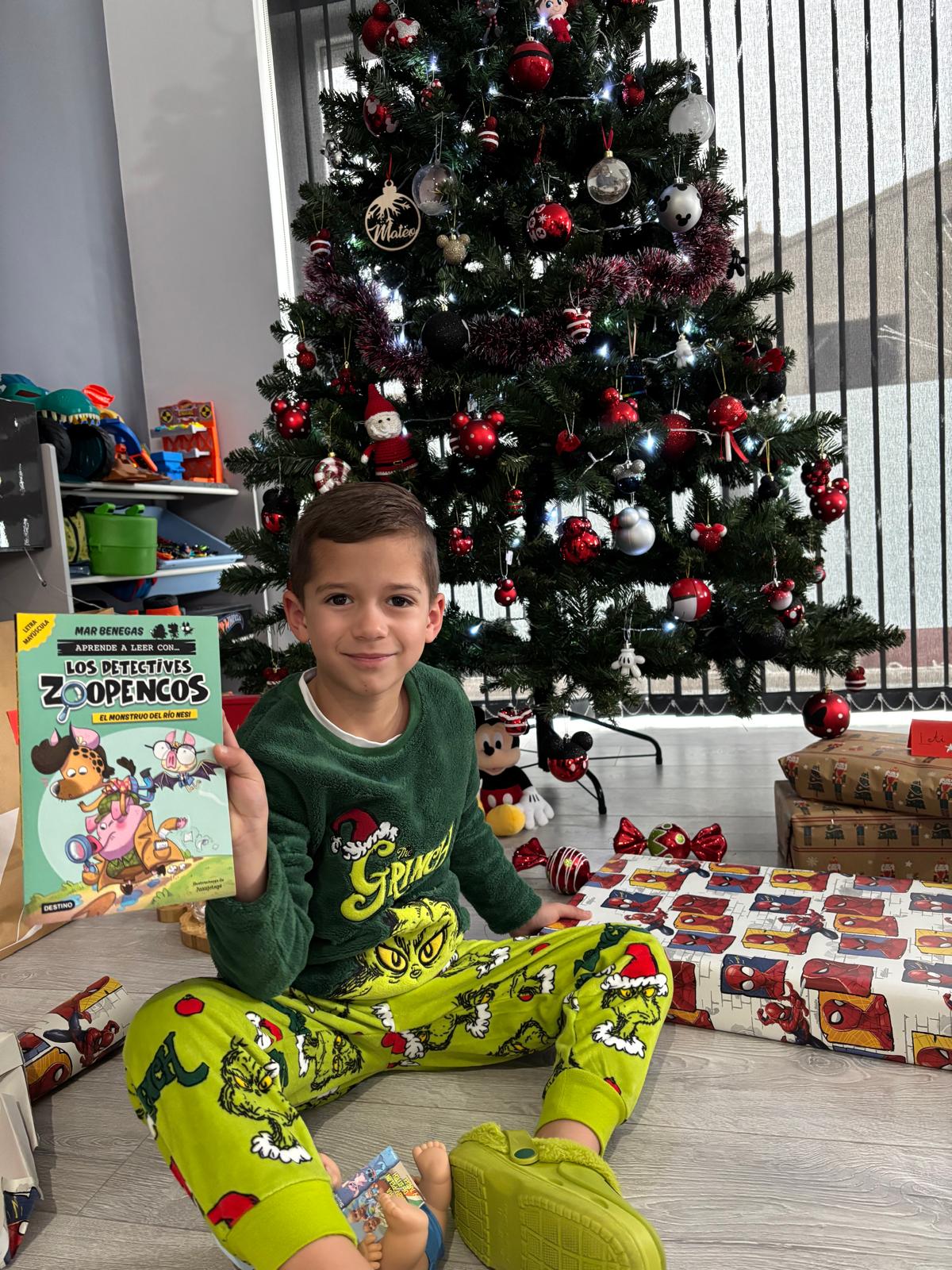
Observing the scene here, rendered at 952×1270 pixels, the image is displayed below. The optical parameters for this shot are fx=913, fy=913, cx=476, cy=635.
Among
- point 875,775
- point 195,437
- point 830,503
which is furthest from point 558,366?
point 195,437

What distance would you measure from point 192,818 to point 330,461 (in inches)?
38.6

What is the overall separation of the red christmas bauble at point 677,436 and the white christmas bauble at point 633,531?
145 mm

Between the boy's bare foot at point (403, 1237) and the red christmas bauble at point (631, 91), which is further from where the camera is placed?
the red christmas bauble at point (631, 91)

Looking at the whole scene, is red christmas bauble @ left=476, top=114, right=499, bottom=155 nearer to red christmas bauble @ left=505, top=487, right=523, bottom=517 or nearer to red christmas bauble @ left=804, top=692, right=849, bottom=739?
red christmas bauble @ left=505, top=487, right=523, bottom=517

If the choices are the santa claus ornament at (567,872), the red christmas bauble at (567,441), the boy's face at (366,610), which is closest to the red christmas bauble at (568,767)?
the santa claus ornament at (567,872)

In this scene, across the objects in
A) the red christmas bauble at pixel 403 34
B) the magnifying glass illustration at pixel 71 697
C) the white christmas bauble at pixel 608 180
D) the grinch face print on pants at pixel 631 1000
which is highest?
the red christmas bauble at pixel 403 34

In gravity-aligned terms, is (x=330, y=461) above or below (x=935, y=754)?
above

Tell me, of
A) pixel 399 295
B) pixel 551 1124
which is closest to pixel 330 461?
pixel 399 295

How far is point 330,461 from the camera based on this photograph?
1563 mm

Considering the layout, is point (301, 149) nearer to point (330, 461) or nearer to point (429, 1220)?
point (330, 461)

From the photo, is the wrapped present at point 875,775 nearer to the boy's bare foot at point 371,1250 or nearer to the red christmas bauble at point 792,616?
the red christmas bauble at point 792,616

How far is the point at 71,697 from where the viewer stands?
67cm

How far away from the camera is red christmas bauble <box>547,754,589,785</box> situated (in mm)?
1730

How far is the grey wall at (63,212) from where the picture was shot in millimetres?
2307
